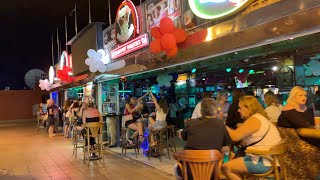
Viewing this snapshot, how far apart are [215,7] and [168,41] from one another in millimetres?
1021

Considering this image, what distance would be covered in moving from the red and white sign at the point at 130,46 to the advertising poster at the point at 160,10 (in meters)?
0.37

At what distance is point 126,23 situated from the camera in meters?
9.23

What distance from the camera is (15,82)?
32.4 metres

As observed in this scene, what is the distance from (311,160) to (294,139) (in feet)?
1.02

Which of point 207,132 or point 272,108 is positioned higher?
point 272,108

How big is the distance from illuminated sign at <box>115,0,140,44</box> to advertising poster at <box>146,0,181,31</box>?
20.6 inches

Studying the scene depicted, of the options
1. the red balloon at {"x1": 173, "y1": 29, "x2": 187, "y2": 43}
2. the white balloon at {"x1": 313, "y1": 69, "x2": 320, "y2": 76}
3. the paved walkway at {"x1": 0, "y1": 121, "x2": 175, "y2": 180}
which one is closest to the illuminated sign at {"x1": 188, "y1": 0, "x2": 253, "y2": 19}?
the red balloon at {"x1": 173, "y1": 29, "x2": 187, "y2": 43}

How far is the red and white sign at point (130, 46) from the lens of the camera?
8.27 m

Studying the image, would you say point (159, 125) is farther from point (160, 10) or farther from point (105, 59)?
point (105, 59)

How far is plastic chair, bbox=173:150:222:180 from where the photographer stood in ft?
11.2

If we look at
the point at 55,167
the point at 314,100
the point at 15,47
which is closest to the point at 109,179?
the point at 55,167

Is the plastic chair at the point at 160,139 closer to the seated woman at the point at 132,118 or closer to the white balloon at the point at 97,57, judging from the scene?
the seated woman at the point at 132,118

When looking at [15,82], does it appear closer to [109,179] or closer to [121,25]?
[121,25]

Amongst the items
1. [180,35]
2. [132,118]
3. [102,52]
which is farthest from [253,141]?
[102,52]
